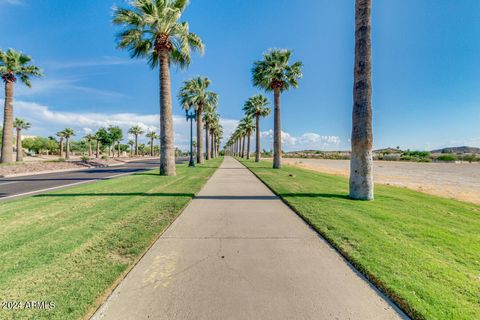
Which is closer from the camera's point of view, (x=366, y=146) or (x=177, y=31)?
(x=366, y=146)

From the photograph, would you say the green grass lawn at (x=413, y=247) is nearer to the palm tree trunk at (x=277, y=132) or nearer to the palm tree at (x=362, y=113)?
the palm tree at (x=362, y=113)

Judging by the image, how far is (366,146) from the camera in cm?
823

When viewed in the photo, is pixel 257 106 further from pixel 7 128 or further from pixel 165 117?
pixel 7 128

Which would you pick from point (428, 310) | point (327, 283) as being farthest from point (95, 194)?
point (428, 310)

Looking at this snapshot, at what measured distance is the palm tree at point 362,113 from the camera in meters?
8.23

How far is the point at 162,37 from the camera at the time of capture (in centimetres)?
1466

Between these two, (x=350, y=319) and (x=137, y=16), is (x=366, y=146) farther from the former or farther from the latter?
(x=137, y=16)

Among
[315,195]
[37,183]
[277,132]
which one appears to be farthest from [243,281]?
[277,132]

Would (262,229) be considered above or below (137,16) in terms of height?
below

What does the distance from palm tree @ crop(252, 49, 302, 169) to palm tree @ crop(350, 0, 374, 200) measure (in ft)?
48.0

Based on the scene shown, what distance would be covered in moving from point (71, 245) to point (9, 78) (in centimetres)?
3383

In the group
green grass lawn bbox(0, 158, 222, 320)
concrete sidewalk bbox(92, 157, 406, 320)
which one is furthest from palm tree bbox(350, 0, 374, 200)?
green grass lawn bbox(0, 158, 222, 320)

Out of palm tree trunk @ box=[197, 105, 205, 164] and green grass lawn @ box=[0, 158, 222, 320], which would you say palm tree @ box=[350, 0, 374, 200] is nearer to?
green grass lawn @ box=[0, 158, 222, 320]

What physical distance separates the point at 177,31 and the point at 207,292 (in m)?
16.6
